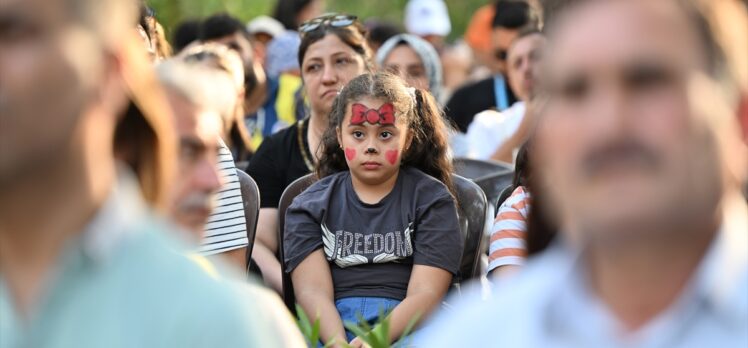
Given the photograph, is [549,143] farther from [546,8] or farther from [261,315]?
[261,315]

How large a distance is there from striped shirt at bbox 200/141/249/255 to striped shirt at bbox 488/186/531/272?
937mm

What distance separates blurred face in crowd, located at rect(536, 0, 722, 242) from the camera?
1.40 meters

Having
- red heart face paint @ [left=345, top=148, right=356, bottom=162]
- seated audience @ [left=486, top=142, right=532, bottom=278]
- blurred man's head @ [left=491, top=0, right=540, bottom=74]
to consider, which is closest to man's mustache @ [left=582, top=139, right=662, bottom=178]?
seated audience @ [left=486, top=142, right=532, bottom=278]

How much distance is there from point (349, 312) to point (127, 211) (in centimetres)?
388

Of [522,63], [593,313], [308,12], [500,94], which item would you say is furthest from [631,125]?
[308,12]

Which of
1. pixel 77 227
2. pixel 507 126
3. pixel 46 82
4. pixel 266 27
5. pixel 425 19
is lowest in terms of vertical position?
pixel 425 19

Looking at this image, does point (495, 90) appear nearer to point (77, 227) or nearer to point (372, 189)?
point (372, 189)

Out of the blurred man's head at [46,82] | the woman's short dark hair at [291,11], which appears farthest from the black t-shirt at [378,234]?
the woman's short dark hair at [291,11]

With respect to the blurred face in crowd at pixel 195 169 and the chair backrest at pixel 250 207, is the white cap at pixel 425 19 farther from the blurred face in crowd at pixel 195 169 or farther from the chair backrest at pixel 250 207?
the blurred face in crowd at pixel 195 169

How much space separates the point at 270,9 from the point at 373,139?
38.0 feet

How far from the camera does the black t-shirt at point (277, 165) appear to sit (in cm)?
632

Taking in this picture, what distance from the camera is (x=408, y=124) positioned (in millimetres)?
5691

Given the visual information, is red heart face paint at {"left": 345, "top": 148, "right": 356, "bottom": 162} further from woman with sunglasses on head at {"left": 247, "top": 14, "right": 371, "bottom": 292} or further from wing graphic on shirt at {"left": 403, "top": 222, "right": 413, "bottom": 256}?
woman with sunglasses on head at {"left": 247, "top": 14, "right": 371, "bottom": 292}

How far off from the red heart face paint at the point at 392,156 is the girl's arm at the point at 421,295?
17.8 inches
